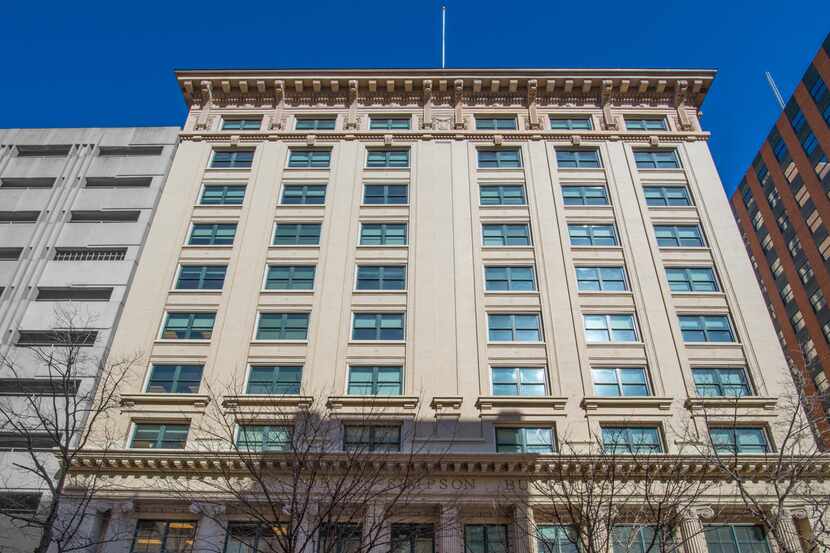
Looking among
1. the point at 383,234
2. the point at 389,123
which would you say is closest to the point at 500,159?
the point at 389,123

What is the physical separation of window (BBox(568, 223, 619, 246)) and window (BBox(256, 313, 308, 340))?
1390cm

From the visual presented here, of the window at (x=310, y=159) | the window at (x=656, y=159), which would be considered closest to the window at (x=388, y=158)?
the window at (x=310, y=159)

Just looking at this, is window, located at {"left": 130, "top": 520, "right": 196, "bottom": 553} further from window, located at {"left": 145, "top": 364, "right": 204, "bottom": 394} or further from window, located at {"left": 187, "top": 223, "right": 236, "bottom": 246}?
window, located at {"left": 187, "top": 223, "right": 236, "bottom": 246}

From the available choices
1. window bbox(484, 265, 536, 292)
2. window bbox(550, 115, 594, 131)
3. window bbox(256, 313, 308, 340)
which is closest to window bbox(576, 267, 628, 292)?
window bbox(484, 265, 536, 292)

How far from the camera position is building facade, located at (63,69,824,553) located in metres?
23.9

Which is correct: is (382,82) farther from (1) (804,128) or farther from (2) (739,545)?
(1) (804,128)

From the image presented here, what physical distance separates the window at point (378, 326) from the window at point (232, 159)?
12888 mm

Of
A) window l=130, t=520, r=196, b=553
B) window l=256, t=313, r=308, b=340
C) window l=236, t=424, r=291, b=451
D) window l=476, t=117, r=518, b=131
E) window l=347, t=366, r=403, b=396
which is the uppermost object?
window l=476, t=117, r=518, b=131

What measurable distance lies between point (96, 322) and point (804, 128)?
194 ft

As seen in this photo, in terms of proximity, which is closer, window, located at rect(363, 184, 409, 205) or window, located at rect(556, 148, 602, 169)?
window, located at rect(363, 184, 409, 205)

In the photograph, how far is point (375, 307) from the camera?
2958cm

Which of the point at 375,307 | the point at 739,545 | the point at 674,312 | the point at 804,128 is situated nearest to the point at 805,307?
the point at 804,128

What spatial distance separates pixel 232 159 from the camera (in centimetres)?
3712

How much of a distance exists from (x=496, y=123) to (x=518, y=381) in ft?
58.8
